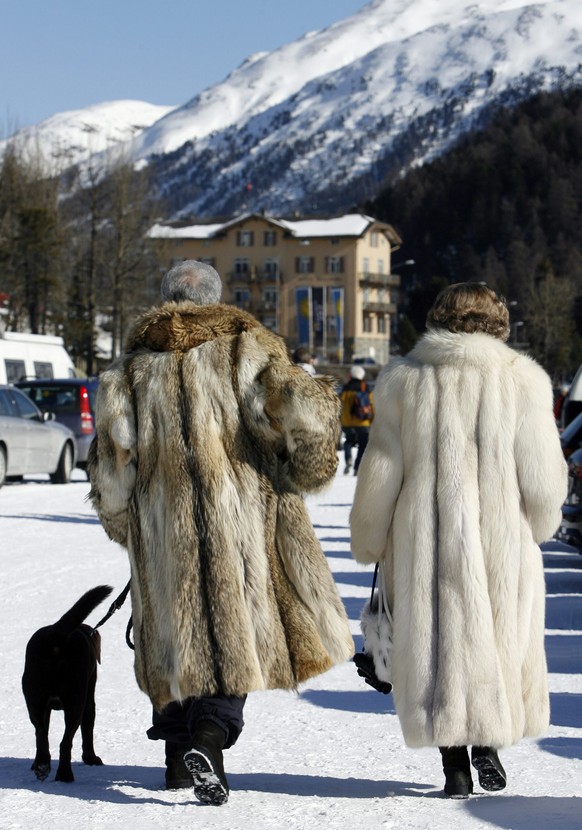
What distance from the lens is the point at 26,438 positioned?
20062 millimetres

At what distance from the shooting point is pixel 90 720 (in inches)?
199

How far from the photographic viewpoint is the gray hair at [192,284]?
497cm

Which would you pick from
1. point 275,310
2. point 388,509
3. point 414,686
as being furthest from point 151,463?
point 275,310

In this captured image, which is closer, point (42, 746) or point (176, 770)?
point (176, 770)

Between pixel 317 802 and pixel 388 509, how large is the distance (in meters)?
0.94

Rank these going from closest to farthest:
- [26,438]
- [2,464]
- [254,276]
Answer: [2,464], [26,438], [254,276]

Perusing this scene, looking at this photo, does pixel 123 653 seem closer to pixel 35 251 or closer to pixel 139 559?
pixel 139 559

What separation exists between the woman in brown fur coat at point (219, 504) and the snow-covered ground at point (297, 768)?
246 millimetres

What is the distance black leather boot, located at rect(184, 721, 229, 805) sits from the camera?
4438 millimetres

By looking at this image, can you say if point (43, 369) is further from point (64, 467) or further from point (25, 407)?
point (25, 407)

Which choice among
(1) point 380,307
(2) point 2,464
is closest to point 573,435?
(2) point 2,464

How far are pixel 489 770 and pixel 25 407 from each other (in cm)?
1614

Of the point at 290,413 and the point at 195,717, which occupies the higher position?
the point at 290,413

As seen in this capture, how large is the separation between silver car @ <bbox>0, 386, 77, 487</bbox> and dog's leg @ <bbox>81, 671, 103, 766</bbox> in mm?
14319
